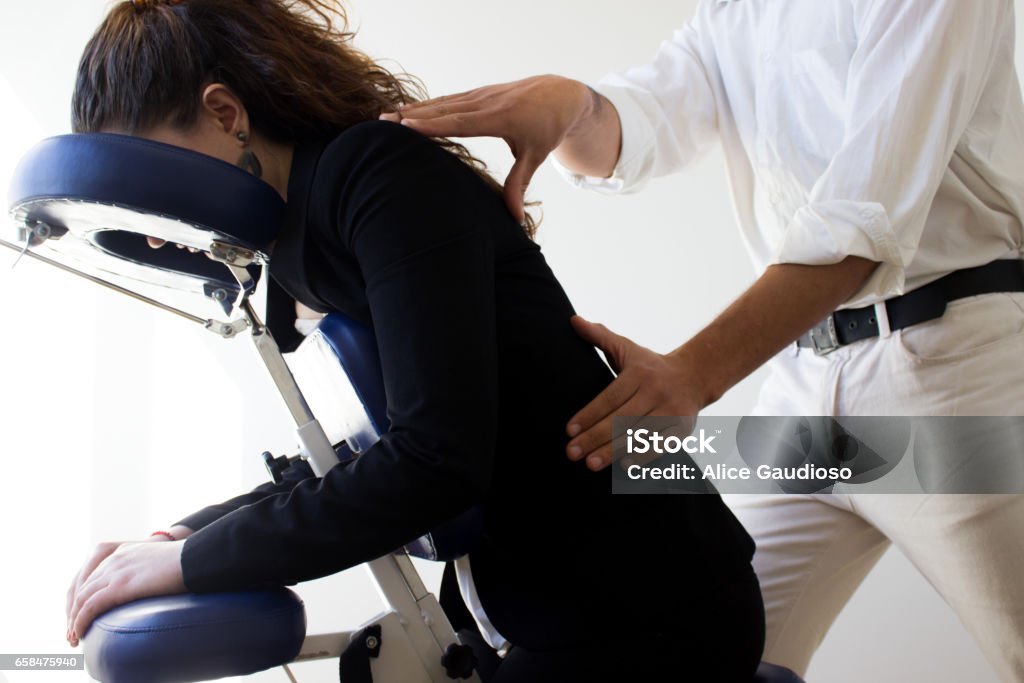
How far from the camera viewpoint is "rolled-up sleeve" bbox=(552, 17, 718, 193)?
4.42 ft

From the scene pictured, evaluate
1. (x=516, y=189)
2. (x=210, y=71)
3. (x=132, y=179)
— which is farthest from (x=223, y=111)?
(x=516, y=189)

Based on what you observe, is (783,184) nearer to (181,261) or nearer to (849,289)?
(849,289)

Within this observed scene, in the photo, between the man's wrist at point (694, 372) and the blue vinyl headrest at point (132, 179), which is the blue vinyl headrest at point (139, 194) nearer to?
the blue vinyl headrest at point (132, 179)

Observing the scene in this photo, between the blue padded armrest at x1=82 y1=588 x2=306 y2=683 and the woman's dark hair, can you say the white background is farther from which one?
the blue padded armrest at x1=82 y1=588 x2=306 y2=683

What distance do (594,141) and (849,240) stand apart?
0.51 m

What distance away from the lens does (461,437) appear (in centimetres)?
77

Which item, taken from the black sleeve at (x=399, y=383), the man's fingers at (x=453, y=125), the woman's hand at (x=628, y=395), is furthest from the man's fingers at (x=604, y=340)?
the man's fingers at (x=453, y=125)

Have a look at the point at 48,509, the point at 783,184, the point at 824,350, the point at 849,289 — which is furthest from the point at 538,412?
the point at 48,509

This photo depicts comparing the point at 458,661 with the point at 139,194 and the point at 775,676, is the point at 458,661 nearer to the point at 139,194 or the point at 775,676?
the point at 775,676

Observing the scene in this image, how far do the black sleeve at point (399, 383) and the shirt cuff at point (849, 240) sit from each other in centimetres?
35

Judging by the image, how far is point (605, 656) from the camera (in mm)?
855

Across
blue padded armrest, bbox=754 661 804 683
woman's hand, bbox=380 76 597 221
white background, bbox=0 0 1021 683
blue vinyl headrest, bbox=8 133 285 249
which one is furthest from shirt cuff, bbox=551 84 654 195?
white background, bbox=0 0 1021 683

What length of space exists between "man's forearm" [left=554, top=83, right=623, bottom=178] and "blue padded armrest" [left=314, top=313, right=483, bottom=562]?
0.50 metres

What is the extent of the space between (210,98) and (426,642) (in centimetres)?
64
